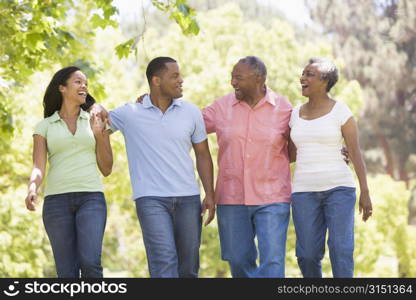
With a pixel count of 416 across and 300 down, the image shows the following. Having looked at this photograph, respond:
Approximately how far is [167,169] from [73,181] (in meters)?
0.76

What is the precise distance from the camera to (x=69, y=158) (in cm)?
716

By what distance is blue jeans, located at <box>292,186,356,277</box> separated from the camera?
725 centimetres

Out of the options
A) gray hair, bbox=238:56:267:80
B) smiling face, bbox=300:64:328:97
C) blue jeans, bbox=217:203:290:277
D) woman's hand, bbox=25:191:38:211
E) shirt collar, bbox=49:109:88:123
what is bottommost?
blue jeans, bbox=217:203:290:277

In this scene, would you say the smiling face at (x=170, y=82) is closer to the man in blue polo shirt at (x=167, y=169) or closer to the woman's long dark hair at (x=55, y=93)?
the man in blue polo shirt at (x=167, y=169)

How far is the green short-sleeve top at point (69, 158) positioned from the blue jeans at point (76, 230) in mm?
67

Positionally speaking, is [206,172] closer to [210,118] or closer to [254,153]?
[254,153]

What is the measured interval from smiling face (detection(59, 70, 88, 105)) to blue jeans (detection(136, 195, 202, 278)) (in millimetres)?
935

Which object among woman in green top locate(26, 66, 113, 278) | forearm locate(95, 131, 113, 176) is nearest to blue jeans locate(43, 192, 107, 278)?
woman in green top locate(26, 66, 113, 278)

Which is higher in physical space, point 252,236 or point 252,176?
point 252,176

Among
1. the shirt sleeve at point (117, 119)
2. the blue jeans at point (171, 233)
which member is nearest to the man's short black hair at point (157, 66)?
the shirt sleeve at point (117, 119)

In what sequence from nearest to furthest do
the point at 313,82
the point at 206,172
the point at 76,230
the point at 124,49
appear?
the point at 76,230, the point at 313,82, the point at 206,172, the point at 124,49

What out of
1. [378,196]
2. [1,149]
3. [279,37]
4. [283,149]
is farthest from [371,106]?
[283,149]

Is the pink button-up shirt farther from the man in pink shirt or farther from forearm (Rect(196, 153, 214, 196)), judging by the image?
forearm (Rect(196, 153, 214, 196))

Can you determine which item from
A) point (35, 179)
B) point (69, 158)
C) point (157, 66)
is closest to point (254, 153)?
point (157, 66)
